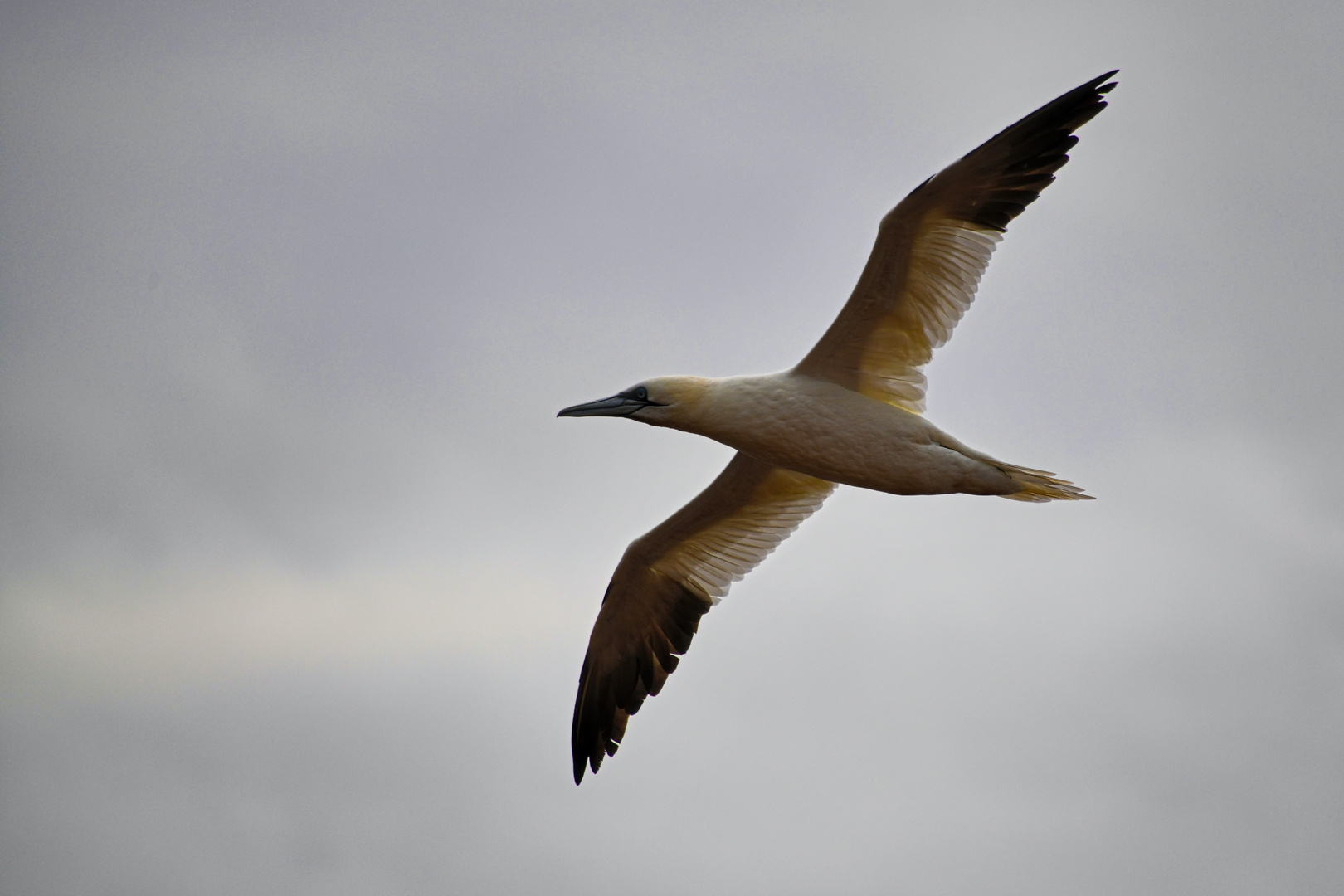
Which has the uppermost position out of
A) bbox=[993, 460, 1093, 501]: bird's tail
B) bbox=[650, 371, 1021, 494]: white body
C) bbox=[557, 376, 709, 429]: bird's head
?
bbox=[557, 376, 709, 429]: bird's head

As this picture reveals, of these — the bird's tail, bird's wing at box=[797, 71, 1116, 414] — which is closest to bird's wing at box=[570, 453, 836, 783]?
bird's wing at box=[797, 71, 1116, 414]

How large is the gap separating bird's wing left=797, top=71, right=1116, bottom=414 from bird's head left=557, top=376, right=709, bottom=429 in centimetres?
107

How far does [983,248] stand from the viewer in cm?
1031

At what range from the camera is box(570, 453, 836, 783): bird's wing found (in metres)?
12.9

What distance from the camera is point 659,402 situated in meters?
11.0

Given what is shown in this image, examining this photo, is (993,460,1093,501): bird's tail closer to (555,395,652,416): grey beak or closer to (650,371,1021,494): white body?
(650,371,1021,494): white body

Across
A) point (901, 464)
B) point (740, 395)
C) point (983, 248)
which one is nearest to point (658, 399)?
point (740, 395)

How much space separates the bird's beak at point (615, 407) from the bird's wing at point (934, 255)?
1582 mm

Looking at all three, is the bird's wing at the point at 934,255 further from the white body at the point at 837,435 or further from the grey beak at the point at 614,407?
the grey beak at the point at 614,407

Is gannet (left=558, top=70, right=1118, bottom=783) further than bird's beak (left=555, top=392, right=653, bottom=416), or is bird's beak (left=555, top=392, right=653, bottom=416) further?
bird's beak (left=555, top=392, right=653, bottom=416)

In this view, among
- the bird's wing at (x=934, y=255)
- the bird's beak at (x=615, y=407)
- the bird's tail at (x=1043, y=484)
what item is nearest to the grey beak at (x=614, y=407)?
the bird's beak at (x=615, y=407)

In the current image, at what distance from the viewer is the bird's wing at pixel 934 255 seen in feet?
32.4

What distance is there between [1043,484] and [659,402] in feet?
11.6

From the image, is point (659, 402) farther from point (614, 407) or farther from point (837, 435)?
point (837, 435)
